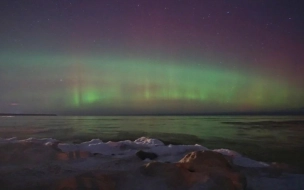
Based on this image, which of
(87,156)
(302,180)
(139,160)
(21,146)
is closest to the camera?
(302,180)

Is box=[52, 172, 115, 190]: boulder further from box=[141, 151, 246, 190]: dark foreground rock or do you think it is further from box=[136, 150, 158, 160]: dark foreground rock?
box=[136, 150, 158, 160]: dark foreground rock

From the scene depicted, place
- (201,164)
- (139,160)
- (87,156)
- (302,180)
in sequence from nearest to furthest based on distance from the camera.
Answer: (201,164), (302,180), (139,160), (87,156)

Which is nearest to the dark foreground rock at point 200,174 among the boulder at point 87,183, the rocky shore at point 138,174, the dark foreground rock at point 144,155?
the rocky shore at point 138,174

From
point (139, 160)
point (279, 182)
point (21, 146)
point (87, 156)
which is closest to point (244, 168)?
point (279, 182)

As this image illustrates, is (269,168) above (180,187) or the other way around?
the other way around

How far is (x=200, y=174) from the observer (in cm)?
790

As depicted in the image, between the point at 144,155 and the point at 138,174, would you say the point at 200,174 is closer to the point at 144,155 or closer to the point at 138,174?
the point at 138,174

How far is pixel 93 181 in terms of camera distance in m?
7.14

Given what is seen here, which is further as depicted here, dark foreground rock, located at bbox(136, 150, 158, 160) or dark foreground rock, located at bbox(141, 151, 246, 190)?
dark foreground rock, located at bbox(136, 150, 158, 160)

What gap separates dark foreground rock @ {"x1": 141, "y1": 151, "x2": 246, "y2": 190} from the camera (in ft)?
24.1

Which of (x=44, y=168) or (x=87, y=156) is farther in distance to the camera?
(x=87, y=156)

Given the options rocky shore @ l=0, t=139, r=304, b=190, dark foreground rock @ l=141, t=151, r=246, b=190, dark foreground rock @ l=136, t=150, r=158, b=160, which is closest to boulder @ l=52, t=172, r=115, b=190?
rocky shore @ l=0, t=139, r=304, b=190

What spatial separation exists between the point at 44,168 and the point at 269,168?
10697 mm

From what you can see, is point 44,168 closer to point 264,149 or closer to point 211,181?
point 211,181
